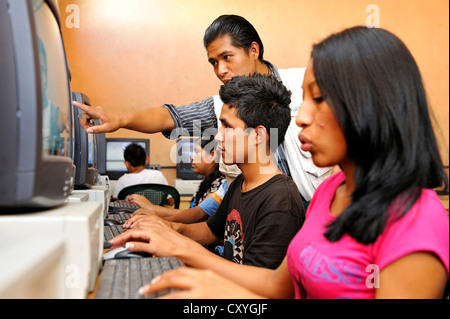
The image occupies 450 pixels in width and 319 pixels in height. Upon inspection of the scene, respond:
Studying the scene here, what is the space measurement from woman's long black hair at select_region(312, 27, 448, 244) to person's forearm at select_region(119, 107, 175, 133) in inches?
34.3

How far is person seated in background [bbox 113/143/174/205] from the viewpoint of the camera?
12.7 ft

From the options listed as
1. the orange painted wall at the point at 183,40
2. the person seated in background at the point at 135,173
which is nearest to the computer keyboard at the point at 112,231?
the person seated in background at the point at 135,173

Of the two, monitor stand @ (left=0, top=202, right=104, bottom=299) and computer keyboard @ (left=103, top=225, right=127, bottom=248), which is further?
computer keyboard @ (left=103, top=225, right=127, bottom=248)

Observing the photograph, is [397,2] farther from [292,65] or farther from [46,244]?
[46,244]

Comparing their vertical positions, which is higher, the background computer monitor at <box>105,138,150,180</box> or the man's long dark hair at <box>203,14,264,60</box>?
the man's long dark hair at <box>203,14,264,60</box>

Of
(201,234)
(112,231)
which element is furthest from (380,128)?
(201,234)

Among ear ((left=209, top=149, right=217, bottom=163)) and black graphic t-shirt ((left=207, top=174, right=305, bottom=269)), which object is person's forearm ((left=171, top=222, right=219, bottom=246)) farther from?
ear ((left=209, top=149, right=217, bottom=163))

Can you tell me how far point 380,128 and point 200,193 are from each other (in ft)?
6.53

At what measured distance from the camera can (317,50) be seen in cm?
80

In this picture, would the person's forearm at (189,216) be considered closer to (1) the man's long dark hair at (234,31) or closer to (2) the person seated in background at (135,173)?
(1) the man's long dark hair at (234,31)

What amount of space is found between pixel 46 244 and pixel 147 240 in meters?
0.47

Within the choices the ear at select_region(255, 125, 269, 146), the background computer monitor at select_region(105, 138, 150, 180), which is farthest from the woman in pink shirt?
the background computer monitor at select_region(105, 138, 150, 180)

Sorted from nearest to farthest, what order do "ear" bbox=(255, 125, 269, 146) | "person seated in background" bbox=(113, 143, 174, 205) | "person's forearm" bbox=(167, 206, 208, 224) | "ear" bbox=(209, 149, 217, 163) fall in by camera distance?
"ear" bbox=(255, 125, 269, 146) < "person's forearm" bbox=(167, 206, 208, 224) < "ear" bbox=(209, 149, 217, 163) < "person seated in background" bbox=(113, 143, 174, 205)
